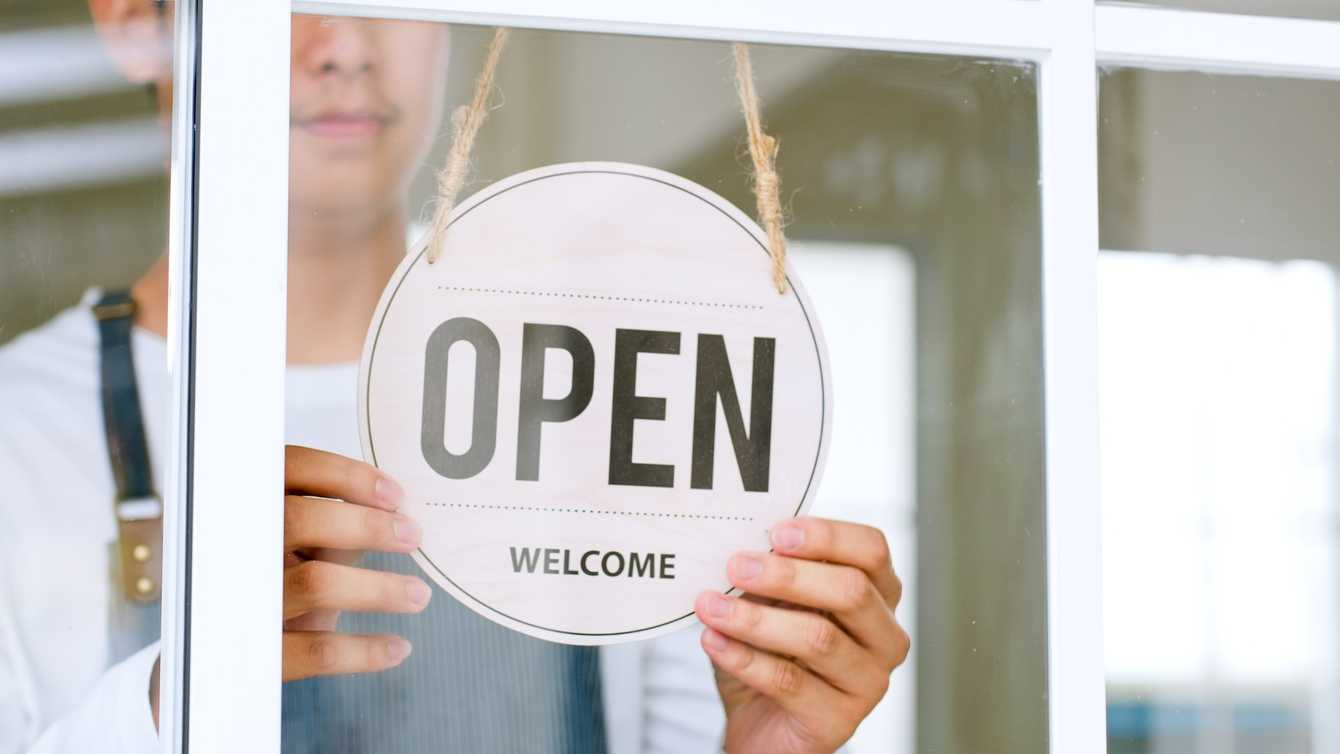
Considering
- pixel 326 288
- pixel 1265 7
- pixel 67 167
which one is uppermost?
pixel 1265 7

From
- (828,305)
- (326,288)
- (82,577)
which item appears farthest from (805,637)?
(82,577)

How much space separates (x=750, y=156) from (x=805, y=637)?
1.52ft

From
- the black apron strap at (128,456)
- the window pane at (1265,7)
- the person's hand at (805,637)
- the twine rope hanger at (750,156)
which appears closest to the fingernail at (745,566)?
the person's hand at (805,637)

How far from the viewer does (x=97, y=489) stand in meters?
1.08

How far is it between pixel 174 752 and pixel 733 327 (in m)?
0.63

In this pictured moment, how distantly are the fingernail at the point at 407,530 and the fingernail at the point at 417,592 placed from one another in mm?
36

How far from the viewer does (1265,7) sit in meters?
1.26

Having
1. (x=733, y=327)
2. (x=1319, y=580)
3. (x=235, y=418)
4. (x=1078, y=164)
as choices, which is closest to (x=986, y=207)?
(x=1078, y=164)

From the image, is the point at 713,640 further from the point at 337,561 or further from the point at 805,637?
the point at 337,561

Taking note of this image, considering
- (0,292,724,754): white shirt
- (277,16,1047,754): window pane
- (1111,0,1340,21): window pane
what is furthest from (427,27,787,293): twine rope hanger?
(1111,0,1340,21): window pane

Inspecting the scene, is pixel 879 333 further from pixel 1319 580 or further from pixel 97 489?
pixel 97 489

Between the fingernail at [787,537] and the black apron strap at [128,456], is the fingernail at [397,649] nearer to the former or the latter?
the black apron strap at [128,456]

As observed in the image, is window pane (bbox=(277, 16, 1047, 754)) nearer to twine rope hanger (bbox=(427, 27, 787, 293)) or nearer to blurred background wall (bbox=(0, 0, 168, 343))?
twine rope hanger (bbox=(427, 27, 787, 293))

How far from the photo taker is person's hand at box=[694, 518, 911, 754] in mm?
1104
